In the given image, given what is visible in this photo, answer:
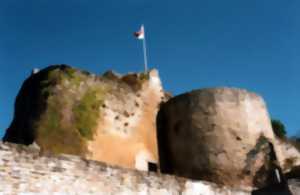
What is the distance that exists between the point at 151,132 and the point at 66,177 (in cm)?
746

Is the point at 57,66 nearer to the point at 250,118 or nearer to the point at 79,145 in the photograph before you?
the point at 79,145

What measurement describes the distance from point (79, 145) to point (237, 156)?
232 inches

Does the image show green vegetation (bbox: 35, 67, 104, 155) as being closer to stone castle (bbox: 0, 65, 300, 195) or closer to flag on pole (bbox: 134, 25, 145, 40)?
stone castle (bbox: 0, 65, 300, 195)

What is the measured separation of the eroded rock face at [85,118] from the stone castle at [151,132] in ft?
0.11

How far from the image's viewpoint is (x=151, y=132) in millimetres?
15141

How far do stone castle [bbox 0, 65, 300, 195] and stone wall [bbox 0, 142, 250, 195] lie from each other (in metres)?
0.03

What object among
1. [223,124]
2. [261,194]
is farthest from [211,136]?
[261,194]

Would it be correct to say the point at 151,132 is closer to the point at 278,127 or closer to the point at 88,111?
the point at 88,111

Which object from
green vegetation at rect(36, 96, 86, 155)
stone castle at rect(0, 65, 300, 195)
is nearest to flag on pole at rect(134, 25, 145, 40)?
stone castle at rect(0, 65, 300, 195)

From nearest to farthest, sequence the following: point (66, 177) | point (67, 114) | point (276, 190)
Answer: point (66, 177)
point (67, 114)
point (276, 190)

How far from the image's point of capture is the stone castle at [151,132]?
11.1 metres

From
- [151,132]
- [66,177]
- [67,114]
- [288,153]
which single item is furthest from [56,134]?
[288,153]

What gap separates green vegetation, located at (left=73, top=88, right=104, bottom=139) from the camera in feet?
39.9

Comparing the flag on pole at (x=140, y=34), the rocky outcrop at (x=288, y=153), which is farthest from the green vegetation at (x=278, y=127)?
the flag on pole at (x=140, y=34)
